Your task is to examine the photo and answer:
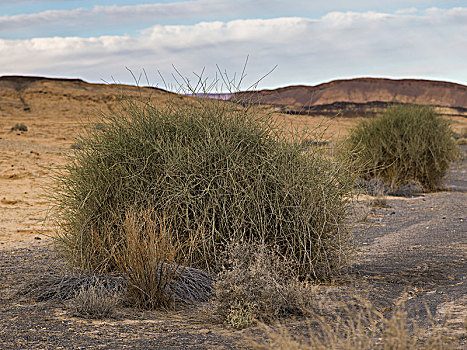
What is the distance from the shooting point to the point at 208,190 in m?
5.54

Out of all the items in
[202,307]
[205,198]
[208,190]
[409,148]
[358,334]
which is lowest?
[202,307]

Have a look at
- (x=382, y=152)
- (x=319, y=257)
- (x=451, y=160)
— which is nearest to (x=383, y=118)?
(x=382, y=152)

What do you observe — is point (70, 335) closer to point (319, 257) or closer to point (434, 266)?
point (319, 257)

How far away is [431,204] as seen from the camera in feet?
41.9

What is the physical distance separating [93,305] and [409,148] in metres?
11.7

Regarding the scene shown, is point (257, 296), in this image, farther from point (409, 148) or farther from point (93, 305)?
point (409, 148)

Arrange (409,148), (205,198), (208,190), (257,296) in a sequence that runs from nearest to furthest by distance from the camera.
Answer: (257,296), (208,190), (205,198), (409,148)

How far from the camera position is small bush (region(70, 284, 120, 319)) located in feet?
15.5

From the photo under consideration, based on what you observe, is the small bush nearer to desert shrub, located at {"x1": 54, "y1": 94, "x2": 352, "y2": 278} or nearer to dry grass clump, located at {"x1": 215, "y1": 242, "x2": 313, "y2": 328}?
desert shrub, located at {"x1": 54, "y1": 94, "x2": 352, "y2": 278}

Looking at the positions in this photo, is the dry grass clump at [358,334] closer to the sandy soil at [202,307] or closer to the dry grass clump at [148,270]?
the sandy soil at [202,307]

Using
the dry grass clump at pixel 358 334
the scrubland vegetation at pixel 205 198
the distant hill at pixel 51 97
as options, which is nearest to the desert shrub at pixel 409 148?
the scrubland vegetation at pixel 205 198

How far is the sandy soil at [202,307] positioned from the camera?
423cm

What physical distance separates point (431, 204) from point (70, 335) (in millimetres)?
10240

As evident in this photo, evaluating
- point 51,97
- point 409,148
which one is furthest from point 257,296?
point 51,97
